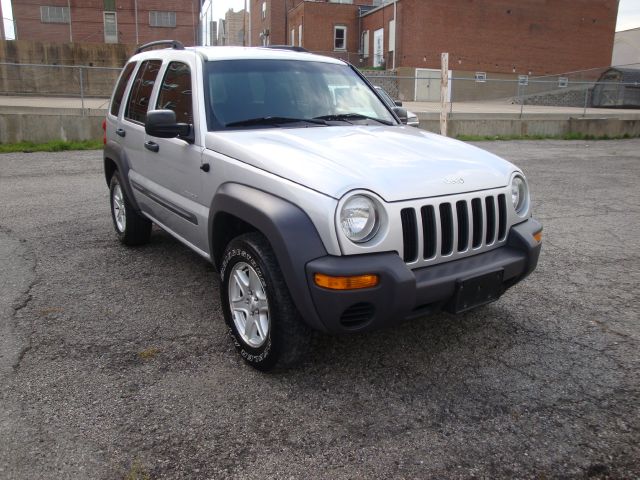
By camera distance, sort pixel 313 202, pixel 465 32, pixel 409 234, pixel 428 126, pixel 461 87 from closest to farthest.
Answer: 1. pixel 313 202
2. pixel 409 234
3. pixel 428 126
4. pixel 461 87
5. pixel 465 32

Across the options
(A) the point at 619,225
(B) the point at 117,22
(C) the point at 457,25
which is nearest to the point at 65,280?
(A) the point at 619,225

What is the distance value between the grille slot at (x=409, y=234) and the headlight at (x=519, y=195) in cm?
100

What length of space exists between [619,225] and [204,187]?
5.42 meters

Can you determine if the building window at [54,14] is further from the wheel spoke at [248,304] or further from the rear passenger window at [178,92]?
the wheel spoke at [248,304]

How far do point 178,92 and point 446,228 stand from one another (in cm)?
240

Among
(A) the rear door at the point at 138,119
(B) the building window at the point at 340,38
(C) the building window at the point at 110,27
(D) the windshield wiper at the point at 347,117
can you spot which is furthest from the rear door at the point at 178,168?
(C) the building window at the point at 110,27

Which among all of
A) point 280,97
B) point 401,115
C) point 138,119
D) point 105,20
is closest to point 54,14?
point 105,20

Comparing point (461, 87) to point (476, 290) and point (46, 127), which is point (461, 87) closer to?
point (46, 127)

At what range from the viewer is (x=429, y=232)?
2.99 meters

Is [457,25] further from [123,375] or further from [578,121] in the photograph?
[123,375]

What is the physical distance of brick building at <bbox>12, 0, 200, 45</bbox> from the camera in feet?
145

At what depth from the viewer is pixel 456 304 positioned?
303 centimetres

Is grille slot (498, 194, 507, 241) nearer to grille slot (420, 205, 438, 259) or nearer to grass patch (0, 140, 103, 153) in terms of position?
grille slot (420, 205, 438, 259)

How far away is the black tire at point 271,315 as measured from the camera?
2963 millimetres
